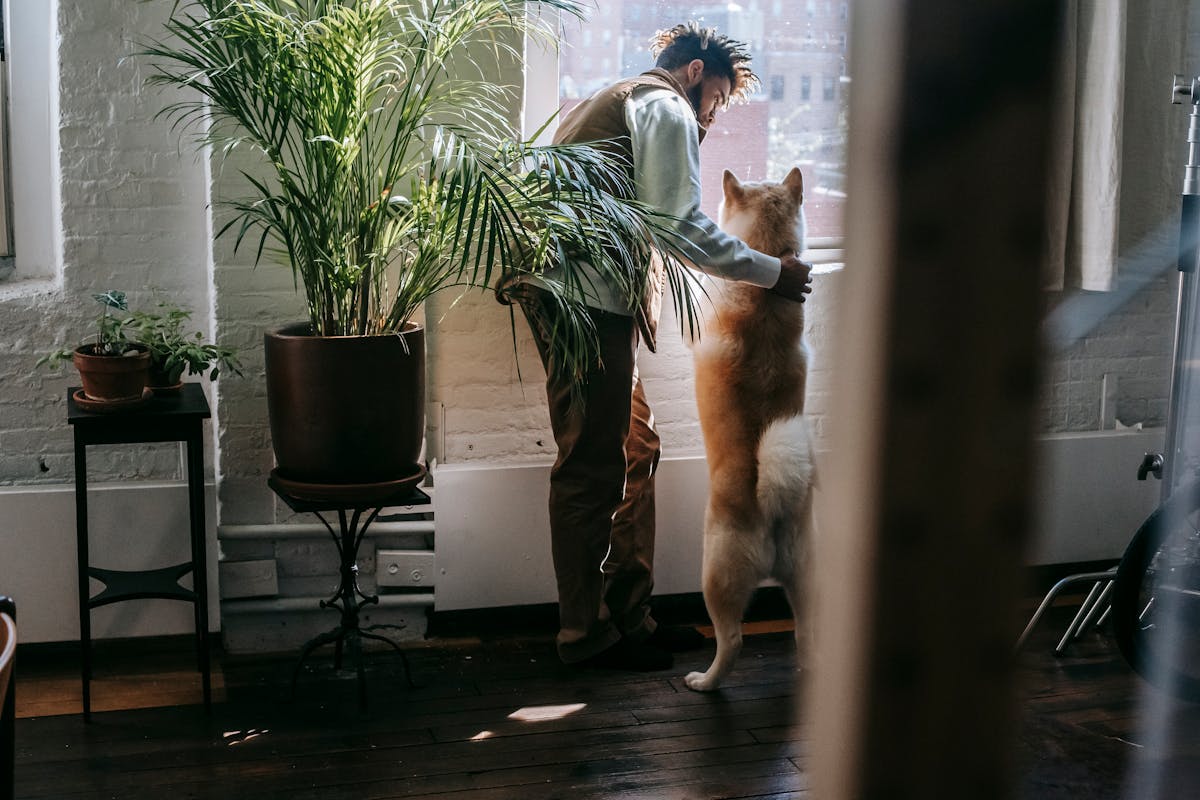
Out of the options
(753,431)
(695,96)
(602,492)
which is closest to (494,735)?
(602,492)

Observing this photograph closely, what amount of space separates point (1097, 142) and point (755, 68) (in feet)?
3.38

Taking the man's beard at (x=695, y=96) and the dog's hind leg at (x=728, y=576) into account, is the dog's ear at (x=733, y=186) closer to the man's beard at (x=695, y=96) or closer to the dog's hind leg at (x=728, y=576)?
the man's beard at (x=695, y=96)

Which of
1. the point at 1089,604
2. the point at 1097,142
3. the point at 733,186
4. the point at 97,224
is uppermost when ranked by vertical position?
the point at 1097,142

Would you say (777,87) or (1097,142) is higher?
(777,87)

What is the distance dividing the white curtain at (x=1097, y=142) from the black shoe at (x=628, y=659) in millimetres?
1615

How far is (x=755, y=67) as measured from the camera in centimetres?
344

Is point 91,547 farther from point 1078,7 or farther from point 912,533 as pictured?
point 1078,7

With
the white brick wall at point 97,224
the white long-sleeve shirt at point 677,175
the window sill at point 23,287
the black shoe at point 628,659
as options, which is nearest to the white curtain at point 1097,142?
the white long-sleeve shirt at point 677,175

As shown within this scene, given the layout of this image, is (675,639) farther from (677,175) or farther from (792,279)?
(677,175)

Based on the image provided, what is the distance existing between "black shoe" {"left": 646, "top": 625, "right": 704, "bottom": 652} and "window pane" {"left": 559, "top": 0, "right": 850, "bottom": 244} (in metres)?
1.15

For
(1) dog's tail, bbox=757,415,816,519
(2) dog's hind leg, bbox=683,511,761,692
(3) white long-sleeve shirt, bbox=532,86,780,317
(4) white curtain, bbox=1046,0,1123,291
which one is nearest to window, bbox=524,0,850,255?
(3) white long-sleeve shirt, bbox=532,86,780,317

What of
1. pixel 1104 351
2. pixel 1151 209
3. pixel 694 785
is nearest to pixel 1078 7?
pixel 1151 209

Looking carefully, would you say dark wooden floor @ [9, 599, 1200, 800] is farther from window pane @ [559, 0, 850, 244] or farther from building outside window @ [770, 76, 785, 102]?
building outside window @ [770, 76, 785, 102]

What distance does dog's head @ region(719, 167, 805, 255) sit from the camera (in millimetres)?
2879
